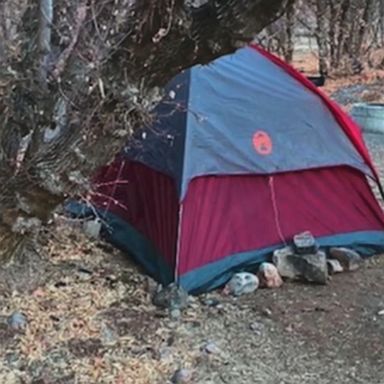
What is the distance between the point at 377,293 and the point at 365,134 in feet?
16.4

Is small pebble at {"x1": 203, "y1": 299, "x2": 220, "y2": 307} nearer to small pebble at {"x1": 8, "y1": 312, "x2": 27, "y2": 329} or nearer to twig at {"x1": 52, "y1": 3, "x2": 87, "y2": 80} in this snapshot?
small pebble at {"x1": 8, "y1": 312, "x2": 27, "y2": 329}

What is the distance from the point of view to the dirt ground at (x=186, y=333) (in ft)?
11.3

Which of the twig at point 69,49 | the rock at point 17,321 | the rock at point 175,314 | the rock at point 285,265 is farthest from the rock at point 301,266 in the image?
the twig at point 69,49

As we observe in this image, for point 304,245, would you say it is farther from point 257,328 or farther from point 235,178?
point 257,328

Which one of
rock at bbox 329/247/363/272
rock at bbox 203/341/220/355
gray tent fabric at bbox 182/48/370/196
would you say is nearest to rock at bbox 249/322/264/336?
rock at bbox 203/341/220/355

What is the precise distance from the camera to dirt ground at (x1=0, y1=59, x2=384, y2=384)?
343 centimetres

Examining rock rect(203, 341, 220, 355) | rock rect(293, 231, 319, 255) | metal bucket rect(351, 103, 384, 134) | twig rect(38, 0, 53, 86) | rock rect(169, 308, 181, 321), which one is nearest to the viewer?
twig rect(38, 0, 53, 86)

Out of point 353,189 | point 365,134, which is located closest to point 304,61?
point 365,134

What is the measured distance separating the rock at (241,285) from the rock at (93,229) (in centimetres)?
107

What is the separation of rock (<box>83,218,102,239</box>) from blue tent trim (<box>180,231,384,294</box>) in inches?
38.6

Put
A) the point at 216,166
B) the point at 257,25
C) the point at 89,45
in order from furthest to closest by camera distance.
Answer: the point at 216,166 < the point at 89,45 < the point at 257,25

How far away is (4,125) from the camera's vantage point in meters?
3.59

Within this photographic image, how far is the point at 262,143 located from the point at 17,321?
1.76 m

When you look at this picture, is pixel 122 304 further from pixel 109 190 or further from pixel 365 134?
pixel 365 134
